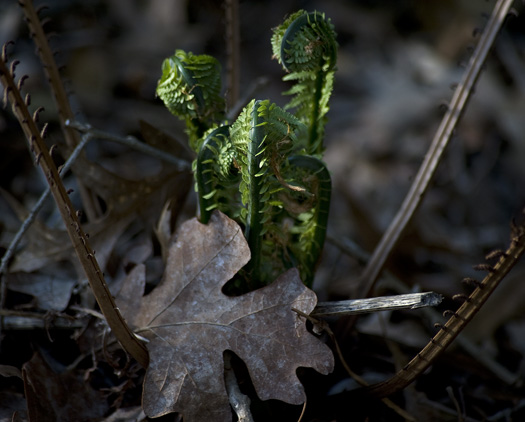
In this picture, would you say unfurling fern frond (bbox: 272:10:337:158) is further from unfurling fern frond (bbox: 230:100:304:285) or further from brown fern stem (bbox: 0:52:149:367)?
brown fern stem (bbox: 0:52:149:367)

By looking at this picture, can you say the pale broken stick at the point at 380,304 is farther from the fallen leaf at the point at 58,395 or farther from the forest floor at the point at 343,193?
the fallen leaf at the point at 58,395

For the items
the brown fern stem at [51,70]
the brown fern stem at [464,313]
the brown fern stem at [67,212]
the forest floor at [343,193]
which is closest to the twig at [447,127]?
the forest floor at [343,193]

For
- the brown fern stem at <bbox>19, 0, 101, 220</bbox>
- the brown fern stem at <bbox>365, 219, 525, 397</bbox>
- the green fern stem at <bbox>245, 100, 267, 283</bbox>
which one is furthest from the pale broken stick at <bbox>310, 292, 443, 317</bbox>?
the brown fern stem at <bbox>19, 0, 101, 220</bbox>

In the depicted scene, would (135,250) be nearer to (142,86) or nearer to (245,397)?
(245,397)

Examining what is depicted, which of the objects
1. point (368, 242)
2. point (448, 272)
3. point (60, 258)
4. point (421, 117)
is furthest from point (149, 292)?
point (421, 117)

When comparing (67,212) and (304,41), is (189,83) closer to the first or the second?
(304,41)

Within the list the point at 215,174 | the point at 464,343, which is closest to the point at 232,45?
the point at 215,174
